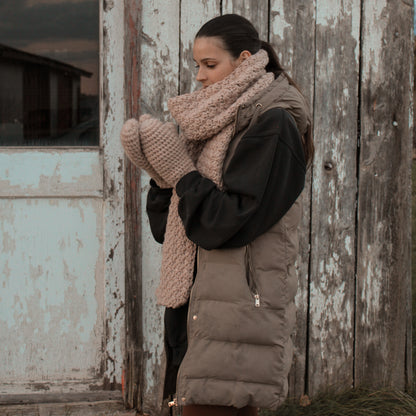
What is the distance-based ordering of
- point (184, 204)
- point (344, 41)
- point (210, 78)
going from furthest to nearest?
point (344, 41)
point (210, 78)
point (184, 204)

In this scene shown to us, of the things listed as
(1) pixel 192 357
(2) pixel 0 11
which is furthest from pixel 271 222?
(2) pixel 0 11

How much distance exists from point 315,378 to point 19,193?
1.65 meters

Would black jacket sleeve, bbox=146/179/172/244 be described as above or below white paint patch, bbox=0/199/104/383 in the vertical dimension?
above

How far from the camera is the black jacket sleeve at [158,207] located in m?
→ 1.87

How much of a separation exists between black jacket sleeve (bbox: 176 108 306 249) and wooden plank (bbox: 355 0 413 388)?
3.84ft

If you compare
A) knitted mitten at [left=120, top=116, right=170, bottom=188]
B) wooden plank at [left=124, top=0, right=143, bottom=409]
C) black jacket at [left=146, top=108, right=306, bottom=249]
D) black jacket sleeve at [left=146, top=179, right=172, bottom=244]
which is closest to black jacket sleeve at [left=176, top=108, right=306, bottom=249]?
black jacket at [left=146, top=108, right=306, bottom=249]

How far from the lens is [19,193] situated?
2.61 meters

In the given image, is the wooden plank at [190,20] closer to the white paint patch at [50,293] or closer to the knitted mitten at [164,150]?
the white paint patch at [50,293]

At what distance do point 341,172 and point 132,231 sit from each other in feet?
3.29

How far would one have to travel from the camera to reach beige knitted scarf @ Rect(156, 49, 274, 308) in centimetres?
163

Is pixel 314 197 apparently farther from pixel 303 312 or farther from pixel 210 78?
pixel 210 78

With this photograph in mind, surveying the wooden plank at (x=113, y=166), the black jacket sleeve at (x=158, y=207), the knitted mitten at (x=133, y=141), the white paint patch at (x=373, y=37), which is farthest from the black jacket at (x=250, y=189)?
the white paint patch at (x=373, y=37)

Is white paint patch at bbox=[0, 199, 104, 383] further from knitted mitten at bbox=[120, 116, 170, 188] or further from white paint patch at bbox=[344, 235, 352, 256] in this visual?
white paint patch at bbox=[344, 235, 352, 256]

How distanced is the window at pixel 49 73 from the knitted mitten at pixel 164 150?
1.14 m
